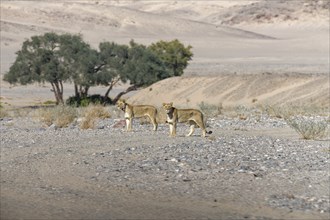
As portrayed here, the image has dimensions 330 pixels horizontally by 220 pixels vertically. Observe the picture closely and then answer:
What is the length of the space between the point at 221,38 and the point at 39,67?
86.2 metres

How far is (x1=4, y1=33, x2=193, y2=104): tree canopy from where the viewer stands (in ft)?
156

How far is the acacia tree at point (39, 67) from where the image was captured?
4709 centimetres

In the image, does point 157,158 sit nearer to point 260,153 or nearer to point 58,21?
point 260,153

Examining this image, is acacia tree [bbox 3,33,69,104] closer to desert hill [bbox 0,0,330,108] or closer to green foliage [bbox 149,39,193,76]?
desert hill [bbox 0,0,330,108]

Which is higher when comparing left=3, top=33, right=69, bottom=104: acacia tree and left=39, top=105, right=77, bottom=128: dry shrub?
left=3, top=33, right=69, bottom=104: acacia tree

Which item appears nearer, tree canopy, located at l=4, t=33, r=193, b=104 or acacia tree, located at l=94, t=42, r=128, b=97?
tree canopy, located at l=4, t=33, r=193, b=104

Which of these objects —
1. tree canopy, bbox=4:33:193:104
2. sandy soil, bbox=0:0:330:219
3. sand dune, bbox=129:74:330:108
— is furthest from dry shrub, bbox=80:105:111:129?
tree canopy, bbox=4:33:193:104

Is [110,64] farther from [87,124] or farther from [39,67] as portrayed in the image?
[87,124]

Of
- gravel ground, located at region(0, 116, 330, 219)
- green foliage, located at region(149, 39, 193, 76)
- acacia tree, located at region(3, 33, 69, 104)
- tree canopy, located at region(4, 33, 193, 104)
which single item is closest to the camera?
gravel ground, located at region(0, 116, 330, 219)

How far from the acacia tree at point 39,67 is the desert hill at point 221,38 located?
361 centimetres

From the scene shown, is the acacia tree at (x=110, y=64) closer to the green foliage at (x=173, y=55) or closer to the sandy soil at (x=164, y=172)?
the green foliage at (x=173, y=55)

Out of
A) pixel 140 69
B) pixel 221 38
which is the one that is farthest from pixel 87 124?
pixel 221 38

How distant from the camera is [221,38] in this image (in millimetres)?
131500

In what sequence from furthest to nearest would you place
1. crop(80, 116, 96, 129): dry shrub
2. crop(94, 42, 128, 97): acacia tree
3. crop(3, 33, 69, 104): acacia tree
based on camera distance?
crop(94, 42, 128, 97): acacia tree
crop(3, 33, 69, 104): acacia tree
crop(80, 116, 96, 129): dry shrub
